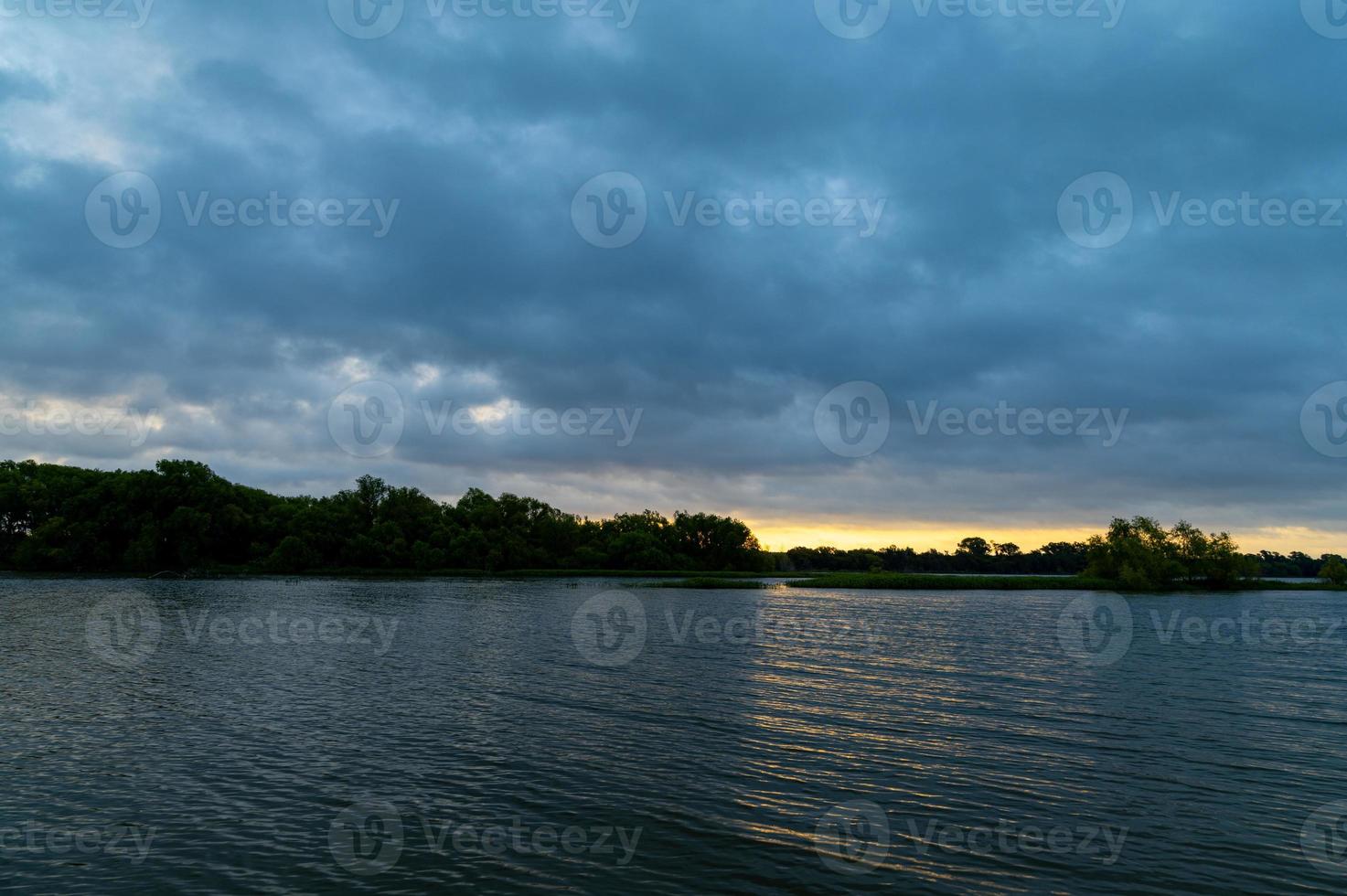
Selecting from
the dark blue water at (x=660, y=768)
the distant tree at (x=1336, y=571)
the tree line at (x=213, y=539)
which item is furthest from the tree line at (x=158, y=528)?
the distant tree at (x=1336, y=571)

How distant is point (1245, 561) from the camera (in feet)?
491

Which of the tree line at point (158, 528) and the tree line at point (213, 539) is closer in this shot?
the tree line at point (213, 539)

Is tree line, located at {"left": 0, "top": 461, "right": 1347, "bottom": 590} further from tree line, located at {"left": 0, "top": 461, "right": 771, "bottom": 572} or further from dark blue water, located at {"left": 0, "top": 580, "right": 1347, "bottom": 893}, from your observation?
dark blue water, located at {"left": 0, "top": 580, "right": 1347, "bottom": 893}

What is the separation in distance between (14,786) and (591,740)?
16.3m

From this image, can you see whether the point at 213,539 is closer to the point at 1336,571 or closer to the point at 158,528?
the point at 158,528

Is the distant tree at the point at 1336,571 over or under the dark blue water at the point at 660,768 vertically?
over

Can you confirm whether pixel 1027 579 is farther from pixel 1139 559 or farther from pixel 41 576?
pixel 41 576

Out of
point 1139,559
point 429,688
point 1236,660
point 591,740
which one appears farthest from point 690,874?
point 1139,559

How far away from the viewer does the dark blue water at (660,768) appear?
15789 mm

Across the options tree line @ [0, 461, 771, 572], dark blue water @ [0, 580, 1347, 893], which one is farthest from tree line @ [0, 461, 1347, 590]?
dark blue water @ [0, 580, 1347, 893]

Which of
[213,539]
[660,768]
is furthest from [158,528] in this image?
[660,768]

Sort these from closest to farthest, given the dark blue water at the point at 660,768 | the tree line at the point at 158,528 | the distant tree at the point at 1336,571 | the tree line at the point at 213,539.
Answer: the dark blue water at the point at 660,768
the tree line at the point at 213,539
the tree line at the point at 158,528
the distant tree at the point at 1336,571

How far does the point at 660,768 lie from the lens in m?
22.8

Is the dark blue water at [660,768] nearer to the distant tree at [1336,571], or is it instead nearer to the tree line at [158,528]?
the tree line at [158,528]
